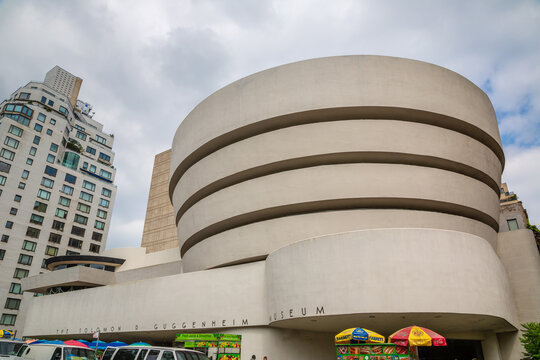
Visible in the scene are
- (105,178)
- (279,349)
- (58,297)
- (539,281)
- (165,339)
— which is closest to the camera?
(279,349)

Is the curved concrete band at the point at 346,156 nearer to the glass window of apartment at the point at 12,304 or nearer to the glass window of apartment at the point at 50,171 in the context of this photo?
the glass window of apartment at the point at 12,304

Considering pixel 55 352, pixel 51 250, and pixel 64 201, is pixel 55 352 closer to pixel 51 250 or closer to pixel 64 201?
pixel 51 250

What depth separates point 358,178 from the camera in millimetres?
22328

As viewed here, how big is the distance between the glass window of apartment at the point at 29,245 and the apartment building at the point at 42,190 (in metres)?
0.13

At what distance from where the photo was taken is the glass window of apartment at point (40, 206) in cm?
5695

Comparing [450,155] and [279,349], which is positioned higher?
[450,155]

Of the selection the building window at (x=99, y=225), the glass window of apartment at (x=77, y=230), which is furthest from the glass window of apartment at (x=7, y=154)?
the building window at (x=99, y=225)

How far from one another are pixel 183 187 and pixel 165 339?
1107 centimetres

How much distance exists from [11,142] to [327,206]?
53.7 metres

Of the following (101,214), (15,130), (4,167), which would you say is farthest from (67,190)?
(15,130)

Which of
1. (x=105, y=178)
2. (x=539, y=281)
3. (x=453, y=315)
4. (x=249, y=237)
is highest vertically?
(x=105, y=178)

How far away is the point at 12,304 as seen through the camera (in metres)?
51.0

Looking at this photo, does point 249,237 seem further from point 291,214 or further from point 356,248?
point 356,248

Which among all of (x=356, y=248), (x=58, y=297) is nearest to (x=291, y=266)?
(x=356, y=248)
